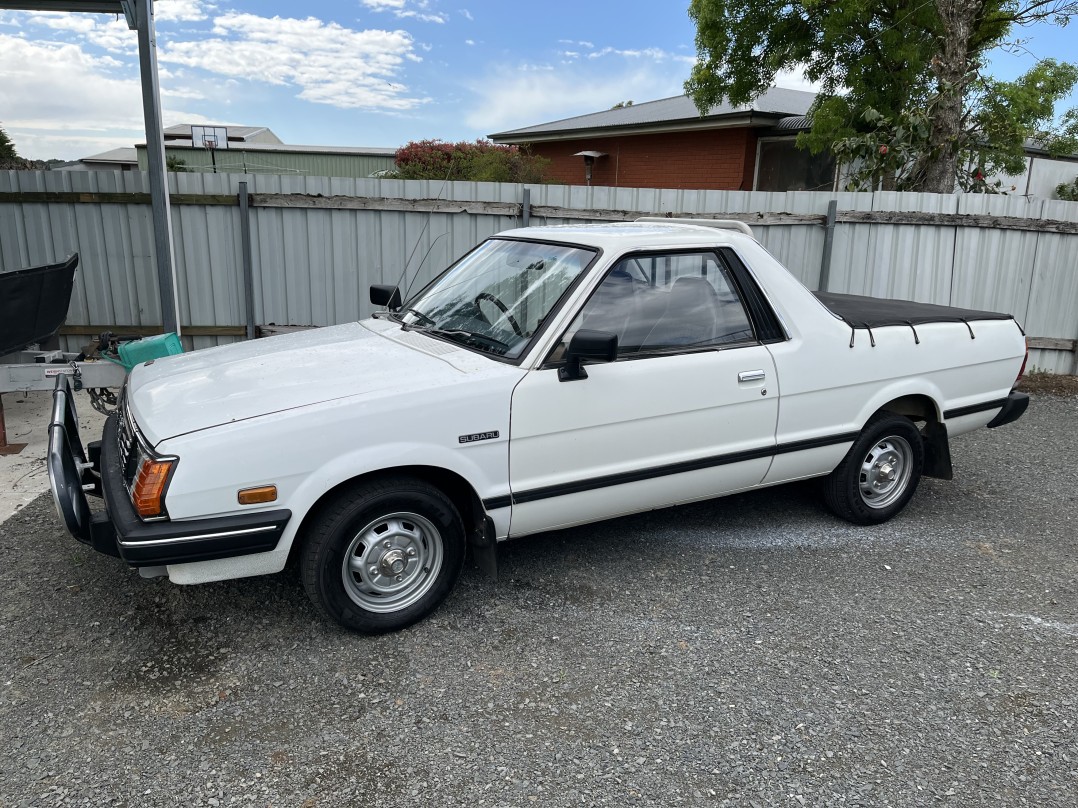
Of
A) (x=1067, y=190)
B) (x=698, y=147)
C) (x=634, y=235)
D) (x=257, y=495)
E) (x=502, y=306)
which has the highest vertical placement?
(x=698, y=147)

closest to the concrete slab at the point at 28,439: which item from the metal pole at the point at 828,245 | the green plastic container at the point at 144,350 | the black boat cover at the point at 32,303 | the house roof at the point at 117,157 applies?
the black boat cover at the point at 32,303

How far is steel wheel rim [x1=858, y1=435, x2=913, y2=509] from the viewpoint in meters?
4.96

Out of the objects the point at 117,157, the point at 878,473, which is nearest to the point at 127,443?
the point at 878,473

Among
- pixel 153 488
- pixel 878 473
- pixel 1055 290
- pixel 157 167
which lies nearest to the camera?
pixel 153 488

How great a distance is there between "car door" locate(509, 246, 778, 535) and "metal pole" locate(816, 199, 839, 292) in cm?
488

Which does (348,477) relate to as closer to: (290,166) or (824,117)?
(824,117)

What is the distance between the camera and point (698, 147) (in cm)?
2077

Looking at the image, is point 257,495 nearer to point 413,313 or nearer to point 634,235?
point 413,313

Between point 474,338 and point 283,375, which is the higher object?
point 474,338

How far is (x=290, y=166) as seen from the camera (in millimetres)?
32094

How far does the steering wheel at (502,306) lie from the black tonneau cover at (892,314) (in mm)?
1918

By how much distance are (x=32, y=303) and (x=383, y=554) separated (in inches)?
169

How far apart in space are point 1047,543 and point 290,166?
1241 inches

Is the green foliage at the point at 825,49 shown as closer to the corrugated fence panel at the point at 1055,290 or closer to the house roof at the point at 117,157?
the corrugated fence panel at the point at 1055,290
